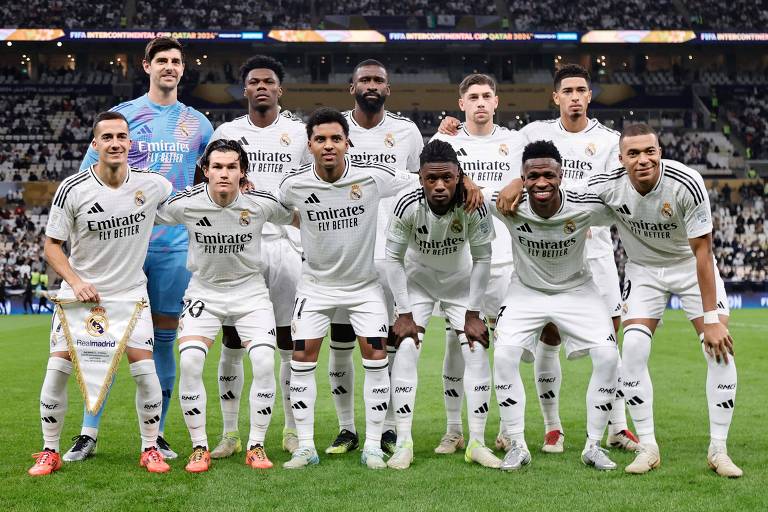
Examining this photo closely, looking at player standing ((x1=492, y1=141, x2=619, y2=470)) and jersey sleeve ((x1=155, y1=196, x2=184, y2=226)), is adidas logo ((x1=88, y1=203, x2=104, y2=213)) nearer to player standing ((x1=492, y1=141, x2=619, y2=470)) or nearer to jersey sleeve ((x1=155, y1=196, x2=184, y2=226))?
jersey sleeve ((x1=155, y1=196, x2=184, y2=226))

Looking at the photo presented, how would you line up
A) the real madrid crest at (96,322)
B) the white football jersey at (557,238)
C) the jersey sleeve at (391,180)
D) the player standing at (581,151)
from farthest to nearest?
the player standing at (581,151) < the jersey sleeve at (391,180) < the white football jersey at (557,238) < the real madrid crest at (96,322)

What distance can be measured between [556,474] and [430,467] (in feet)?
2.66

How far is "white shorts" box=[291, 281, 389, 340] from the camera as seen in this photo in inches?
228

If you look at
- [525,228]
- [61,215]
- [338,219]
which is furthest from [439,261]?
[61,215]

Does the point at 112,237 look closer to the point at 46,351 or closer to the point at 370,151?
the point at 370,151

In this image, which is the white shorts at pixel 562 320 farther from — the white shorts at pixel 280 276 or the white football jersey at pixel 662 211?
the white shorts at pixel 280 276

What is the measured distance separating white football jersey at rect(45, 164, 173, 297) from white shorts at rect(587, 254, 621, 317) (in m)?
3.36

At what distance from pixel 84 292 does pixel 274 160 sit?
1.79 metres

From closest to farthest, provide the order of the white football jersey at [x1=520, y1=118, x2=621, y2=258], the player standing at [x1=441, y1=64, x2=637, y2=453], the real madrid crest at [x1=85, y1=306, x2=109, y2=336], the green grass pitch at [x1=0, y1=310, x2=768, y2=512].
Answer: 1. the green grass pitch at [x1=0, y1=310, x2=768, y2=512]
2. the real madrid crest at [x1=85, y1=306, x2=109, y2=336]
3. the player standing at [x1=441, y1=64, x2=637, y2=453]
4. the white football jersey at [x1=520, y1=118, x2=621, y2=258]

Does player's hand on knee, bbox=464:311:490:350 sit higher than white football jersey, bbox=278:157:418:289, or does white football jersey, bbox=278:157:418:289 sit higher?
white football jersey, bbox=278:157:418:289

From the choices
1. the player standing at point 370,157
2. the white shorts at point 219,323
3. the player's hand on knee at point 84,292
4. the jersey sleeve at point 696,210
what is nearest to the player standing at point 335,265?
the white shorts at point 219,323

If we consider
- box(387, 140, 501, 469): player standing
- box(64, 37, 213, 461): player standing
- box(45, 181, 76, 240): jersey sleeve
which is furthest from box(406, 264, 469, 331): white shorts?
box(45, 181, 76, 240): jersey sleeve

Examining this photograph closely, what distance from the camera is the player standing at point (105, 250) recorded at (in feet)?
18.4

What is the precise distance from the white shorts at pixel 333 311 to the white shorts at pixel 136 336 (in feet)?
3.19
